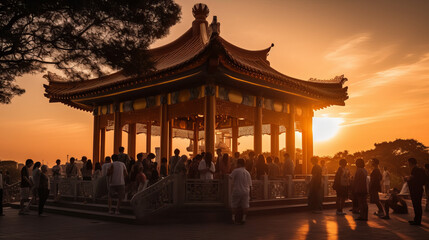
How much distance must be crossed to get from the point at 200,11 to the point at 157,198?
9973 millimetres

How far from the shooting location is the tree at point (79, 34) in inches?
338

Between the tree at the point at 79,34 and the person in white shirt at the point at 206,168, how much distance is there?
9.44ft

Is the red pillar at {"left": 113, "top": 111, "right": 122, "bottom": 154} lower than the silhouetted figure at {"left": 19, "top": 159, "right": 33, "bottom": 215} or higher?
higher

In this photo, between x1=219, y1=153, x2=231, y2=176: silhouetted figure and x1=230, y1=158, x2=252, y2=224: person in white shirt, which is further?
x1=219, y1=153, x2=231, y2=176: silhouetted figure

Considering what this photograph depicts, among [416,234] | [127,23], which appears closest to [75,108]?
[127,23]

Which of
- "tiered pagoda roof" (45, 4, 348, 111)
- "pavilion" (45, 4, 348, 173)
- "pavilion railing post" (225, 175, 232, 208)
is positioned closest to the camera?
"pavilion railing post" (225, 175, 232, 208)

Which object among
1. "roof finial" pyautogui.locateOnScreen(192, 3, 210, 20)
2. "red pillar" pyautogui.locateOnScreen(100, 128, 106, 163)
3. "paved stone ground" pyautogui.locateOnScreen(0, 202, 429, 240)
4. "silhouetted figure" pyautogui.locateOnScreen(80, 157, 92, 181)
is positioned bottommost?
"paved stone ground" pyautogui.locateOnScreen(0, 202, 429, 240)

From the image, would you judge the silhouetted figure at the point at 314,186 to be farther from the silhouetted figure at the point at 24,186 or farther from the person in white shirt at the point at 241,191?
the silhouetted figure at the point at 24,186

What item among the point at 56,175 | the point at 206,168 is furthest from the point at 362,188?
the point at 56,175

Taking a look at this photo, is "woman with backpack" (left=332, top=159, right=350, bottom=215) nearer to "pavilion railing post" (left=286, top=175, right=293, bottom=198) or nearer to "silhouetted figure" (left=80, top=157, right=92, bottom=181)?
"pavilion railing post" (left=286, top=175, right=293, bottom=198)

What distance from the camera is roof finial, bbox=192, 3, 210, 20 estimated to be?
706 inches

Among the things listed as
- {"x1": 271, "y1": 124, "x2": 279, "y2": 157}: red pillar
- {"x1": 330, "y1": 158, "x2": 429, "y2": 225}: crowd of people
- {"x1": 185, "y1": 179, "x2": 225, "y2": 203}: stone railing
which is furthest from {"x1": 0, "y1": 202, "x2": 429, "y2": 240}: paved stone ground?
{"x1": 271, "y1": 124, "x2": 279, "y2": 157}: red pillar

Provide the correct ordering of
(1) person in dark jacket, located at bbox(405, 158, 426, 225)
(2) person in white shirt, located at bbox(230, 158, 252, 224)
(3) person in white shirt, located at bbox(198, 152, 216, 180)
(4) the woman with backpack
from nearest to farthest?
1. (1) person in dark jacket, located at bbox(405, 158, 426, 225)
2. (2) person in white shirt, located at bbox(230, 158, 252, 224)
3. (3) person in white shirt, located at bbox(198, 152, 216, 180)
4. (4) the woman with backpack

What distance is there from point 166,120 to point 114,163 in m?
5.38
